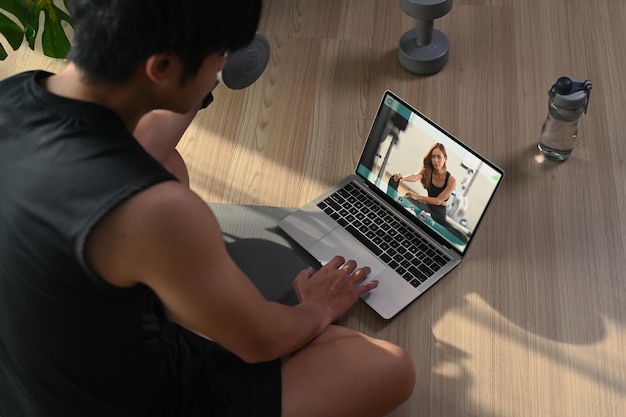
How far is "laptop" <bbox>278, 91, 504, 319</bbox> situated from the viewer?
1.65 metres

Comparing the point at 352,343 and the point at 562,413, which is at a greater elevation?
the point at 352,343

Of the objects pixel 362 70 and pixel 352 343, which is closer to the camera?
pixel 352 343

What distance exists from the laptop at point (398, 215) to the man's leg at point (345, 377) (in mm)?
185

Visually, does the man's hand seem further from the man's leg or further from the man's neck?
the man's neck

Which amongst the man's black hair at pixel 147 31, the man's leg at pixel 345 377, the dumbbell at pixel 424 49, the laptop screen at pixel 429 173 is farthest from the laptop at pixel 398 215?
the man's black hair at pixel 147 31

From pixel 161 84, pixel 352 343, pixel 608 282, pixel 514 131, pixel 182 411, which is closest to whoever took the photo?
pixel 161 84

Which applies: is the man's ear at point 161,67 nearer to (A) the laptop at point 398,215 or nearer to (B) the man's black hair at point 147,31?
(B) the man's black hair at point 147,31

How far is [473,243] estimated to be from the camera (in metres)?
1.81

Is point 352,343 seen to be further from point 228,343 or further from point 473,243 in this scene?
point 473,243

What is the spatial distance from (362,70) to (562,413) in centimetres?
107

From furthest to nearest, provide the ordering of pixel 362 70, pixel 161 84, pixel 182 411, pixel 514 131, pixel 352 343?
1. pixel 362 70
2. pixel 514 131
3. pixel 352 343
4. pixel 182 411
5. pixel 161 84

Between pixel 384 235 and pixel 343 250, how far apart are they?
10 cm

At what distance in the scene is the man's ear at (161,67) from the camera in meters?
0.97

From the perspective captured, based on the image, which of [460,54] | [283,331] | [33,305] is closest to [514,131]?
[460,54]
